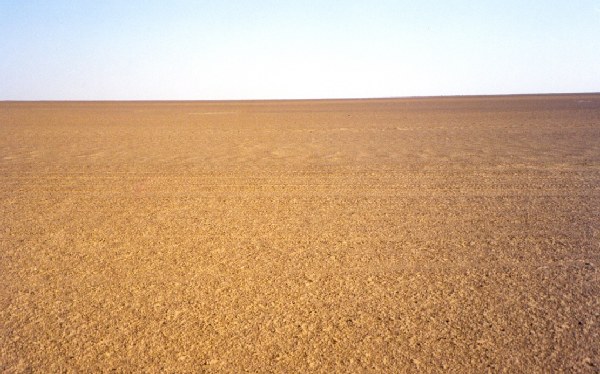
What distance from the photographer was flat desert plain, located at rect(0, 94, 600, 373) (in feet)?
10.9

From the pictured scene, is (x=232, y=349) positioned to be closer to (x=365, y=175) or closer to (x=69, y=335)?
(x=69, y=335)

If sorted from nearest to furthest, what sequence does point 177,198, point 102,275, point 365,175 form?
point 102,275 < point 177,198 < point 365,175

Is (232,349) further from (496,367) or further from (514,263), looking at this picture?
(514,263)

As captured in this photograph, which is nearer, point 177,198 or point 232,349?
point 232,349

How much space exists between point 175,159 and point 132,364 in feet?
32.3

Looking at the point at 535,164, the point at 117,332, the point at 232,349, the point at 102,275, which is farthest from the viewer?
the point at 535,164

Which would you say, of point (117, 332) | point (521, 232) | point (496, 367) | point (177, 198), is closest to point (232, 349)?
point (117, 332)

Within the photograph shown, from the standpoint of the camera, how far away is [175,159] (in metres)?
12.7

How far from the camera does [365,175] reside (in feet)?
32.3

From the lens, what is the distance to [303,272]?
4.71 m

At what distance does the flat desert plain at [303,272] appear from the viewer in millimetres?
3309

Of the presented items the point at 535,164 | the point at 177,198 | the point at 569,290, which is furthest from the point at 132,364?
the point at 535,164

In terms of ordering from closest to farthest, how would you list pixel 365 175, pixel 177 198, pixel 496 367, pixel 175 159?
pixel 496 367 < pixel 177 198 < pixel 365 175 < pixel 175 159

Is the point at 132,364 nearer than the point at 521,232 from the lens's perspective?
Yes
